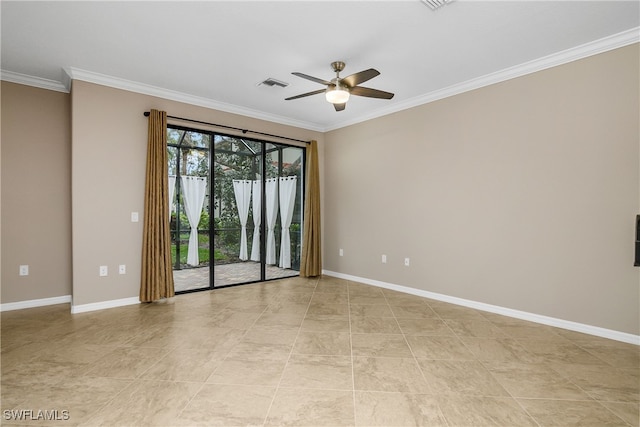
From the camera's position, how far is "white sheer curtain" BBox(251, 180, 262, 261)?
208 inches

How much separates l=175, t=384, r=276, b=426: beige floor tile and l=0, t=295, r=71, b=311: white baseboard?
3.26 meters

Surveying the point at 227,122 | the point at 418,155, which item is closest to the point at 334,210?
the point at 418,155

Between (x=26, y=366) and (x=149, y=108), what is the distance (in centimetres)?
316

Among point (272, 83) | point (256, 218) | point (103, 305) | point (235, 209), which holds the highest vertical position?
point (272, 83)

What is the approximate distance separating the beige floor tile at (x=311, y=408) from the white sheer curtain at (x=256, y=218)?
10.9 feet

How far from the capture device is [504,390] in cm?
212

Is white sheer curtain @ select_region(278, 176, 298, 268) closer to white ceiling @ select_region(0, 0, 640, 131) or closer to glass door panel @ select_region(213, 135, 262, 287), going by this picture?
glass door panel @ select_region(213, 135, 262, 287)

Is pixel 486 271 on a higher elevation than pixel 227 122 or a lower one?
lower

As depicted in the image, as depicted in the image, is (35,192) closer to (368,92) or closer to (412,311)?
(368,92)

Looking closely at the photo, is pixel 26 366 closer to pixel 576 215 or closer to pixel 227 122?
pixel 227 122

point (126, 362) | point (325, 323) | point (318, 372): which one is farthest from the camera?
point (325, 323)

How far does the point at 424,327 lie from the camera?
10.8ft

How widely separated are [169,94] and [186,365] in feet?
11.7

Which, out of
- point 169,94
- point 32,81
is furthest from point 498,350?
point 32,81
